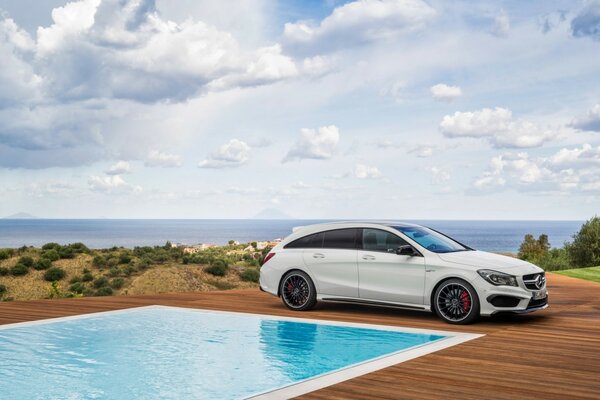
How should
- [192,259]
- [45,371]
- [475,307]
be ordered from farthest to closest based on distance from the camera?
[192,259] < [475,307] < [45,371]

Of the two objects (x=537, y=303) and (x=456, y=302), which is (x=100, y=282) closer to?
(x=456, y=302)

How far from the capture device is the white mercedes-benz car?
37.1ft

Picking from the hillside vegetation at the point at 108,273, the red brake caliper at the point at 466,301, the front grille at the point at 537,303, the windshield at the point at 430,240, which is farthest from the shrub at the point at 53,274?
the front grille at the point at 537,303

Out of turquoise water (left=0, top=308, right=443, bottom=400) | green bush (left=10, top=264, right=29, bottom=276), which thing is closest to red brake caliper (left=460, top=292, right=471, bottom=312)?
turquoise water (left=0, top=308, right=443, bottom=400)

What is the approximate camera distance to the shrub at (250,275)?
51.5 metres

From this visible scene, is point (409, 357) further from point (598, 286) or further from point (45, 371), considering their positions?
point (598, 286)

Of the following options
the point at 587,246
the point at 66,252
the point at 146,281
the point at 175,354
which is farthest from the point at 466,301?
the point at 66,252

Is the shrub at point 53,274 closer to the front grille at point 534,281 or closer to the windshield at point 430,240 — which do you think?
the windshield at point 430,240

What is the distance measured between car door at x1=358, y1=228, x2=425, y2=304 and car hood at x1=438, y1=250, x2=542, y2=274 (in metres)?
0.50

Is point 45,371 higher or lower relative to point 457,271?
lower

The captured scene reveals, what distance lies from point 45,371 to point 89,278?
140ft

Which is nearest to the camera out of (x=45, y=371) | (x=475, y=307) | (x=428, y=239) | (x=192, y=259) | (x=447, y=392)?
(x=447, y=392)

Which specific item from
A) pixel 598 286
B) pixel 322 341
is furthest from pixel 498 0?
pixel 322 341

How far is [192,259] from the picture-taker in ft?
184
